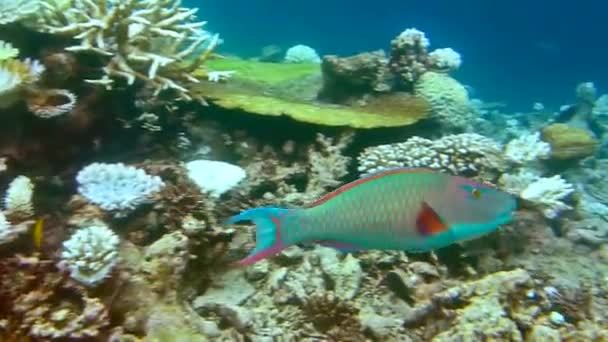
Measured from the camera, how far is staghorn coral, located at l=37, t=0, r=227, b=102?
4148 mm

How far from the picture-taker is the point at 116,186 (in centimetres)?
378

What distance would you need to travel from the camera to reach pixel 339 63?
6.53 meters

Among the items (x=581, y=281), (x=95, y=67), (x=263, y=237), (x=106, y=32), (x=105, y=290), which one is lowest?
(x=105, y=290)

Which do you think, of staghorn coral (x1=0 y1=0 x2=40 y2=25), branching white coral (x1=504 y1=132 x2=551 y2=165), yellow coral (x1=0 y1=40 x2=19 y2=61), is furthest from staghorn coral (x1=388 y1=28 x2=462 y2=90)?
yellow coral (x1=0 y1=40 x2=19 y2=61)

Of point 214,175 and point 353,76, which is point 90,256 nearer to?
point 214,175

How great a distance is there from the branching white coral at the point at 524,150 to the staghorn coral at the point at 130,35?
3436mm

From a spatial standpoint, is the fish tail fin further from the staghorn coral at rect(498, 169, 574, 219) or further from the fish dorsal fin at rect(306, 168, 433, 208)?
the staghorn coral at rect(498, 169, 574, 219)

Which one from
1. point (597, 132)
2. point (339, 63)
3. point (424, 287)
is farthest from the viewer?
point (597, 132)

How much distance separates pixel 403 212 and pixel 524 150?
13.6ft

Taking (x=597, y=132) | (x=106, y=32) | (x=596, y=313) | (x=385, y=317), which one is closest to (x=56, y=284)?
(x=385, y=317)

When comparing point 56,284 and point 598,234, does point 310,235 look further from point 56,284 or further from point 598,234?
point 598,234

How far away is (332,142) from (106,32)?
2341 millimetres

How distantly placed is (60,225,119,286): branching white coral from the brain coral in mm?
4577

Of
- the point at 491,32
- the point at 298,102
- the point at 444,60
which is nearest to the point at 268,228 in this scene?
the point at 298,102
